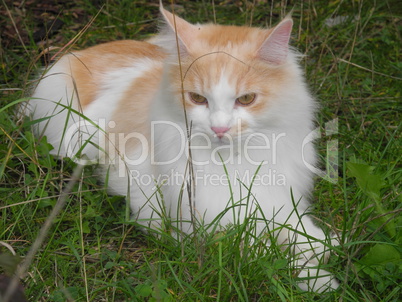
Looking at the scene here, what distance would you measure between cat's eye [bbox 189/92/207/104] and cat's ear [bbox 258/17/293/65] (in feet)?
1.00

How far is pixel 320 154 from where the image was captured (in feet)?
10.3

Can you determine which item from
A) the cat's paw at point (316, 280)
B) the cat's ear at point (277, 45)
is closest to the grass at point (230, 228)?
the cat's paw at point (316, 280)

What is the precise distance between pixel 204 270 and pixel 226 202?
0.43m

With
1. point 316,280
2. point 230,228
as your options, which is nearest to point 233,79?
point 230,228

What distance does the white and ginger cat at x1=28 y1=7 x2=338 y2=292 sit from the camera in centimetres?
232

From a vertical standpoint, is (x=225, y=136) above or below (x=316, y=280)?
above

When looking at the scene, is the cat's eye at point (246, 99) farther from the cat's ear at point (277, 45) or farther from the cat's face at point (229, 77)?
the cat's ear at point (277, 45)

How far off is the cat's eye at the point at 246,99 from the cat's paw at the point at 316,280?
2.39 ft

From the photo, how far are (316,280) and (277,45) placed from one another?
0.99m

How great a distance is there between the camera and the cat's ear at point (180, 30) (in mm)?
2348

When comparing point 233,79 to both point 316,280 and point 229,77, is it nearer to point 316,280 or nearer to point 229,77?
point 229,77

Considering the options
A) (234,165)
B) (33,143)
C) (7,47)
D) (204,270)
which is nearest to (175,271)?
(204,270)

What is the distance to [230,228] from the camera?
96.0 inches

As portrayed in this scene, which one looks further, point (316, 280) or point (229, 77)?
point (229, 77)
